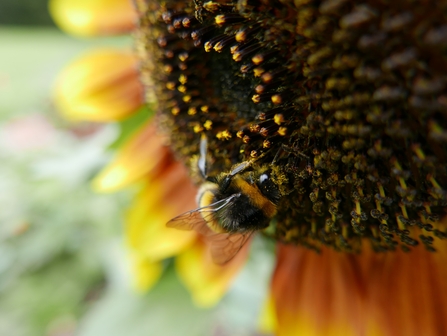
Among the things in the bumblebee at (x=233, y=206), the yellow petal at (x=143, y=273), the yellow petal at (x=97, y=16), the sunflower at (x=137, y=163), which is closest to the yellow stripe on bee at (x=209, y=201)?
the bumblebee at (x=233, y=206)

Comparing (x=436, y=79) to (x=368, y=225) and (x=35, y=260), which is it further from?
(x=35, y=260)

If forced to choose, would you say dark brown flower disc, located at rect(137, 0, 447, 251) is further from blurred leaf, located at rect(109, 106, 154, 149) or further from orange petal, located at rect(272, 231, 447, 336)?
blurred leaf, located at rect(109, 106, 154, 149)

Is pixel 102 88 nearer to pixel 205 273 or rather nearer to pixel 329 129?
pixel 205 273

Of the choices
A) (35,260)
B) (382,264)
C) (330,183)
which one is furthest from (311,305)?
(35,260)

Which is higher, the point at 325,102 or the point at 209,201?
the point at 325,102

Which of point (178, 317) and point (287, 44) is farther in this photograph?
point (178, 317)

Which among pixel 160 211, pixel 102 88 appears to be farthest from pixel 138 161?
pixel 102 88

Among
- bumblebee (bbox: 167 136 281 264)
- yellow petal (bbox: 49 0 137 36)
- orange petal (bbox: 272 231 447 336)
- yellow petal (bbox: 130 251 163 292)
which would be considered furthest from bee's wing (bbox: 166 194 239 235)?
yellow petal (bbox: 49 0 137 36)
